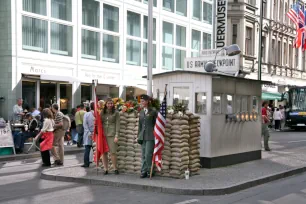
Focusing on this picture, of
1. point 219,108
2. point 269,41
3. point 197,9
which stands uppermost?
point 197,9

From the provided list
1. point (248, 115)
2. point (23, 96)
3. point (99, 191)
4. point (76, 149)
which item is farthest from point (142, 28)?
point (99, 191)

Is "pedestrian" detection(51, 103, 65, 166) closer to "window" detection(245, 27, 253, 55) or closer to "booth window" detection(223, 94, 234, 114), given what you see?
"booth window" detection(223, 94, 234, 114)

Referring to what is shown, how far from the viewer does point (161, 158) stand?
1114cm

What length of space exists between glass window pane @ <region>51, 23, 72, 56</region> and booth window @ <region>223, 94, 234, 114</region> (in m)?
13.1

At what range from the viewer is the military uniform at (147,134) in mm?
11055

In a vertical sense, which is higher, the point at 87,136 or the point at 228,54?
the point at 228,54

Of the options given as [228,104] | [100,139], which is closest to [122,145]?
[100,139]

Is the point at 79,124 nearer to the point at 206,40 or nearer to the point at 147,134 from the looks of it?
the point at 147,134

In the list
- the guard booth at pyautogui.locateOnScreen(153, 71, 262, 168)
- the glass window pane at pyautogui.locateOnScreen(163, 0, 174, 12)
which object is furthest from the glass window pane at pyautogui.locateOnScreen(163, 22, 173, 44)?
the guard booth at pyautogui.locateOnScreen(153, 71, 262, 168)

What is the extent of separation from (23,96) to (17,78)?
1.09 meters

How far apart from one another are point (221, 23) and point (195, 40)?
663cm

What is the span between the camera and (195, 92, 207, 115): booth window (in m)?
12.8

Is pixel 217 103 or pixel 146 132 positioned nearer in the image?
pixel 146 132

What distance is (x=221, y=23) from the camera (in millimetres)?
29828
